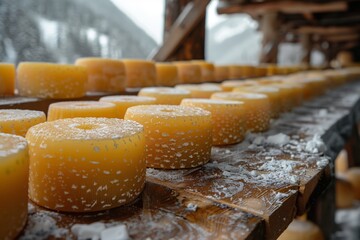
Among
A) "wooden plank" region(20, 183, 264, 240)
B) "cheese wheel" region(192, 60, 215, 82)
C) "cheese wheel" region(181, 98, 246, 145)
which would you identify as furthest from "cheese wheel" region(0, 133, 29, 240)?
"cheese wheel" region(192, 60, 215, 82)

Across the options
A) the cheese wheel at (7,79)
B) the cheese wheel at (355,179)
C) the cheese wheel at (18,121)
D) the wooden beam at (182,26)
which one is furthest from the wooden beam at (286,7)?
the cheese wheel at (18,121)

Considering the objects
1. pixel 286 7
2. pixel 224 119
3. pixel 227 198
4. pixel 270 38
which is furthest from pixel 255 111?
pixel 270 38

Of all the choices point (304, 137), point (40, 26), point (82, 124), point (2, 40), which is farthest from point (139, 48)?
point (82, 124)

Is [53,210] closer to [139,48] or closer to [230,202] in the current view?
[230,202]

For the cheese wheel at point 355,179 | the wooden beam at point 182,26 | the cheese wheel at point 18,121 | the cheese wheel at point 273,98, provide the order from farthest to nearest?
1. the cheese wheel at point 355,179
2. the wooden beam at point 182,26
3. the cheese wheel at point 273,98
4. the cheese wheel at point 18,121

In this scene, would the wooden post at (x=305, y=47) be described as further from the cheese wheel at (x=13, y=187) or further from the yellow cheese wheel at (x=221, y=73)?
the cheese wheel at (x=13, y=187)

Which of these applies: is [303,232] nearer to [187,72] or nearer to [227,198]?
[187,72]
